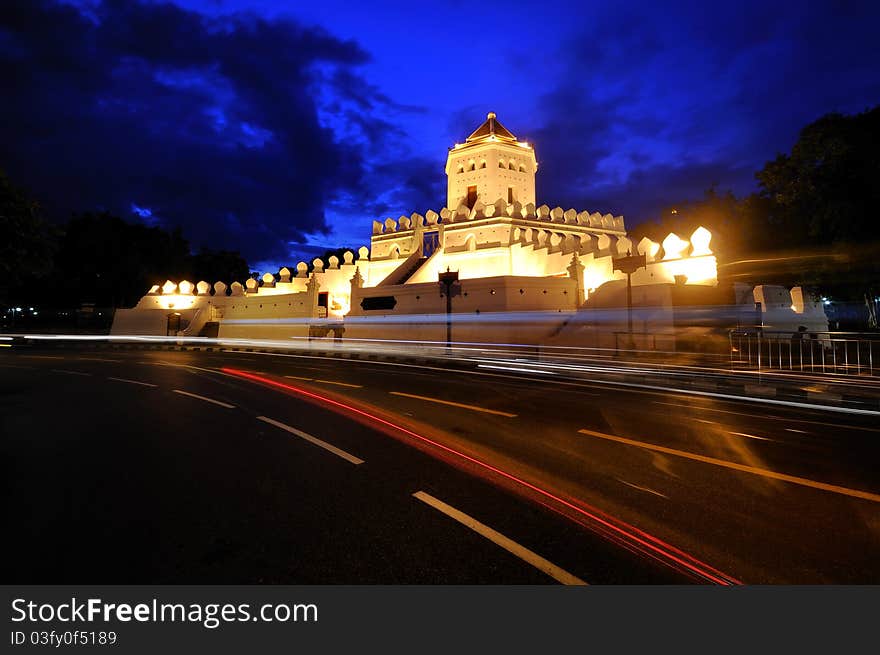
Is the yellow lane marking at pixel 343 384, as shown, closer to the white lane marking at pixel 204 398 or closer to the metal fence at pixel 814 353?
the white lane marking at pixel 204 398

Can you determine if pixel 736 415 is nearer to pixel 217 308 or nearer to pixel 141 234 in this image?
pixel 217 308

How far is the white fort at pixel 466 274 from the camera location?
78.2ft

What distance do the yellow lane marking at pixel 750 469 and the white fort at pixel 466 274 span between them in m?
14.9

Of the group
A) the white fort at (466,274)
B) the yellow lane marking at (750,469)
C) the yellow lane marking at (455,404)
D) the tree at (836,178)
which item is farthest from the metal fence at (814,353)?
the yellow lane marking at (455,404)

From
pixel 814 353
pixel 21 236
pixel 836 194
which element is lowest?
pixel 814 353

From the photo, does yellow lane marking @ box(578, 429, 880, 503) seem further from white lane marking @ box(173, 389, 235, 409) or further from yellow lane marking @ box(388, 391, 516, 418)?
white lane marking @ box(173, 389, 235, 409)

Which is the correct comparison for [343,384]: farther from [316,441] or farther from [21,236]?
[21,236]

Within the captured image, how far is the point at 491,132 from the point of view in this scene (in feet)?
145

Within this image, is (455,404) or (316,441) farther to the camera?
(455,404)

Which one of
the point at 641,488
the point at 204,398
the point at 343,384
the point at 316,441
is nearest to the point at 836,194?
the point at 641,488

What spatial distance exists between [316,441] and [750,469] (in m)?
5.46

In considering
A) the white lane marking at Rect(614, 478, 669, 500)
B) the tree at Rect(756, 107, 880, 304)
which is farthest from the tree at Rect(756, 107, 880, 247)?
the white lane marking at Rect(614, 478, 669, 500)
